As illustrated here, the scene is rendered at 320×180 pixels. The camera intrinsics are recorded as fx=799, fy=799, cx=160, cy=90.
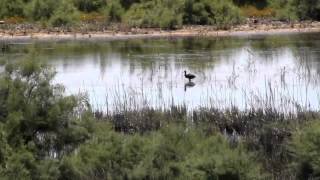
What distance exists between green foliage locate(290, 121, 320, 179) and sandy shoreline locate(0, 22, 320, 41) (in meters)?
38.4

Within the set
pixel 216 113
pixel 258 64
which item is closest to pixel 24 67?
pixel 216 113

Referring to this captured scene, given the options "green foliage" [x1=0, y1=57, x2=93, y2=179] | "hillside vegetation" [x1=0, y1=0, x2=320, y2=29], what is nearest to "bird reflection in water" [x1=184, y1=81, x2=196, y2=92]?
"green foliage" [x1=0, y1=57, x2=93, y2=179]

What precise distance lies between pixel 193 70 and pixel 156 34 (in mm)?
21657

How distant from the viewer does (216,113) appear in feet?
65.9

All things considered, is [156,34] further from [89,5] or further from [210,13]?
[89,5]

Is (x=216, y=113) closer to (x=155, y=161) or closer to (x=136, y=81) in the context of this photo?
(x=155, y=161)

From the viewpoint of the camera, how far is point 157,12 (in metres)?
59.5

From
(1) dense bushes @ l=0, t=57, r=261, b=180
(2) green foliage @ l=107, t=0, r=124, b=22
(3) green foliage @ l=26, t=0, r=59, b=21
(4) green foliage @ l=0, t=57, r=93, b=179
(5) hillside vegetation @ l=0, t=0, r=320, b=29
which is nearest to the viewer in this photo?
(1) dense bushes @ l=0, t=57, r=261, b=180

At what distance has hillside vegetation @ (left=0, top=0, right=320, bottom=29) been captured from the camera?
59656 millimetres

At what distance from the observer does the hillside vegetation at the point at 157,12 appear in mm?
59656

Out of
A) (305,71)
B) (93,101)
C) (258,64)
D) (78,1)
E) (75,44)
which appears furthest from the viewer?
(78,1)

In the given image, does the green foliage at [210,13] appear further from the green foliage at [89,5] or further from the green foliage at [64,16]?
the green foliage at [89,5]

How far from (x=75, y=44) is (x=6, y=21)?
1621cm

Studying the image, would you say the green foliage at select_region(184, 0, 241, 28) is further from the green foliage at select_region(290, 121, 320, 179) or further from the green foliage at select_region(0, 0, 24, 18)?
the green foliage at select_region(290, 121, 320, 179)
